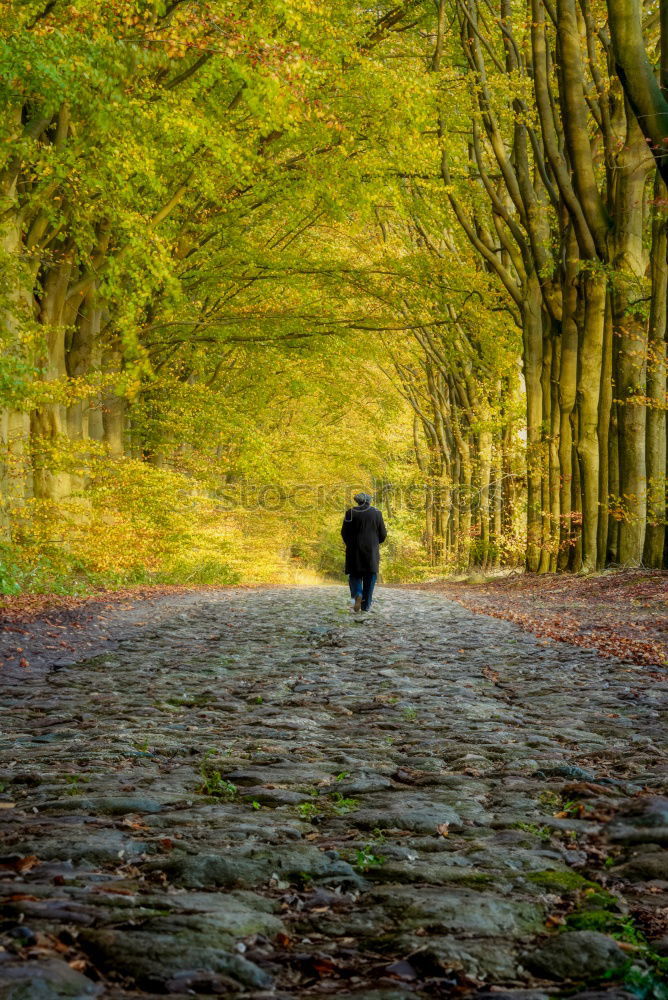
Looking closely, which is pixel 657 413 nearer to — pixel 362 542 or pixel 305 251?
pixel 362 542

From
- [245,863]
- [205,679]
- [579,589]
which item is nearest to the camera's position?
[245,863]

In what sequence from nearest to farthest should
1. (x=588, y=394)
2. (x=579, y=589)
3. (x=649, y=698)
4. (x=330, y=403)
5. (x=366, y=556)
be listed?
(x=649, y=698) → (x=366, y=556) → (x=579, y=589) → (x=588, y=394) → (x=330, y=403)

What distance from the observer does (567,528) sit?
22.2 m

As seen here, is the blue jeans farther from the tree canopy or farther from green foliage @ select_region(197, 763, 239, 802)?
green foliage @ select_region(197, 763, 239, 802)

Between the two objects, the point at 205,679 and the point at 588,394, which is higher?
the point at 588,394

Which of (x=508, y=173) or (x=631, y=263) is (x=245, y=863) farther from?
(x=508, y=173)

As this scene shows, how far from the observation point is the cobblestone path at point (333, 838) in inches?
95.4

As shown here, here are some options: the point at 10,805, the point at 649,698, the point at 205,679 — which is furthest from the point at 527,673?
the point at 10,805

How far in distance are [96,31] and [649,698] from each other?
36.0 ft

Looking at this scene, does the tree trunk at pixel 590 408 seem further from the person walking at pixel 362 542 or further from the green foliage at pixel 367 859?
the green foliage at pixel 367 859

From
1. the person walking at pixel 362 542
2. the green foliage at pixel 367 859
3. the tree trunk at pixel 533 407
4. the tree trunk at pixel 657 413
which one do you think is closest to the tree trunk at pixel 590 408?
the tree trunk at pixel 657 413

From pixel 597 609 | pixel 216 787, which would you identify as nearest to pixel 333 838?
pixel 216 787

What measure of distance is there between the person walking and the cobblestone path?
7.80m

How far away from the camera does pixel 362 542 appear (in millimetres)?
15945
